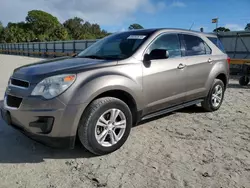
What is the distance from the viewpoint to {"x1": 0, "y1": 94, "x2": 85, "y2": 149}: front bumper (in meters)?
2.75

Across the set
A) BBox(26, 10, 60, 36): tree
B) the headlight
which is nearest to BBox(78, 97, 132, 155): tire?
the headlight

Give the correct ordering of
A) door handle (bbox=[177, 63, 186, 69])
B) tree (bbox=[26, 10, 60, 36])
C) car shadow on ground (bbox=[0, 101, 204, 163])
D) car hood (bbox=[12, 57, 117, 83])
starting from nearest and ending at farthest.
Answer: car hood (bbox=[12, 57, 117, 83])
car shadow on ground (bbox=[0, 101, 204, 163])
door handle (bbox=[177, 63, 186, 69])
tree (bbox=[26, 10, 60, 36])

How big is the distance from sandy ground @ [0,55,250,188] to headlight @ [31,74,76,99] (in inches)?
35.4

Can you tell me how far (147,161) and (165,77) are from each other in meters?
1.38

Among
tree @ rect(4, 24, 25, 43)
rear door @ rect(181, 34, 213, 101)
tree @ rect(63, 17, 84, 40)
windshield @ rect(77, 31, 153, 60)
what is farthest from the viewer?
tree @ rect(63, 17, 84, 40)

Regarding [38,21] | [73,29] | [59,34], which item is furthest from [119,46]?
[38,21]

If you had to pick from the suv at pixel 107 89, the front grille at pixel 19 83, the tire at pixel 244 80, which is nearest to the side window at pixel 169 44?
the suv at pixel 107 89

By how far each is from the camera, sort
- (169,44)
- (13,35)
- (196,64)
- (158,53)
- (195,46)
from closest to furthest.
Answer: (158,53) < (169,44) < (196,64) < (195,46) < (13,35)

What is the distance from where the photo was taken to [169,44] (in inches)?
160

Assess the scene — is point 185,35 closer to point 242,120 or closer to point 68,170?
point 242,120

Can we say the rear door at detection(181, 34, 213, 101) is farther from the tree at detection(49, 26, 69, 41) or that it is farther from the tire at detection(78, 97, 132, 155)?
the tree at detection(49, 26, 69, 41)

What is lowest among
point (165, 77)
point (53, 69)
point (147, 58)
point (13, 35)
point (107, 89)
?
point (107, 89)

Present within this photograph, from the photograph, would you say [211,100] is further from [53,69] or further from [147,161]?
[53,69]

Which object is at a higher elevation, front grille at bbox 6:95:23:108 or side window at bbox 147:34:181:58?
side window at bbox 147:34:181:58
